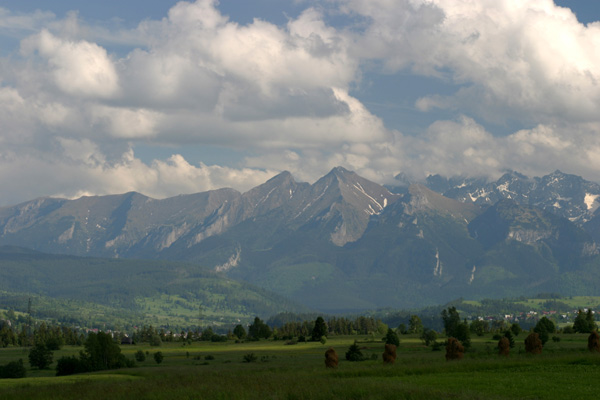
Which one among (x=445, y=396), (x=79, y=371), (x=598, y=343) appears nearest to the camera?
(x=445, y=396)

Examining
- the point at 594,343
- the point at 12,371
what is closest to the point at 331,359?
Answer: the point at 594,343

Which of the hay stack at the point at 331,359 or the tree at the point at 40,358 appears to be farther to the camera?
the tree at the point at 40,358

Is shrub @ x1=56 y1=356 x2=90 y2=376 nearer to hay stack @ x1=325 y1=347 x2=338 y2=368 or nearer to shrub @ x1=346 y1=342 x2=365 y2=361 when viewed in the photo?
shrub @ x1=346 y1=342 x2=365 y2=361

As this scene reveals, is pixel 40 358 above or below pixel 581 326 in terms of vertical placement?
below

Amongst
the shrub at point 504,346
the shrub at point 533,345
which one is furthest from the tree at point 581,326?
the shrub at point 504,346

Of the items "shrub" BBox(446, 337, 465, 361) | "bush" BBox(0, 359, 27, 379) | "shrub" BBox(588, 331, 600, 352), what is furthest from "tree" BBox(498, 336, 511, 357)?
"bush" BBox(0, 359, 27, 379)

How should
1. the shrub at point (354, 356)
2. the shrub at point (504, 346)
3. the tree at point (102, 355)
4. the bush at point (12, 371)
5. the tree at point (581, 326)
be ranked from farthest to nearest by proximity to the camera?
the tree at point (581, 326)
the tree at point (102, 355)
the shrub at point (354, 356)
the bush at point (12, 371)
the shrub at point (504, 346)

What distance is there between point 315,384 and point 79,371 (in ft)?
248

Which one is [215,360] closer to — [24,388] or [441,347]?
[441,347]

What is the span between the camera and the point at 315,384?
60562 mm

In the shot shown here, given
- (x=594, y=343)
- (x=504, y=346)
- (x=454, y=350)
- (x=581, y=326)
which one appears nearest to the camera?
(x=594, y=343)

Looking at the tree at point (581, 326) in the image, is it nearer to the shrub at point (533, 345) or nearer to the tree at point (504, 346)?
the shrub at point (533, 345)

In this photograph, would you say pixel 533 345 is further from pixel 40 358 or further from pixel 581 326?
pixel 581 326

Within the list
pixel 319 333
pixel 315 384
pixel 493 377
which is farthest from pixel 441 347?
pixel 315 384
